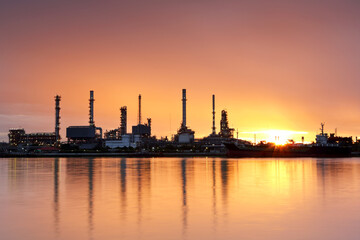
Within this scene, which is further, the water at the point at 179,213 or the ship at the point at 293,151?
the ship at the point at 293,151

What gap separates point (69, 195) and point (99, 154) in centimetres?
15296

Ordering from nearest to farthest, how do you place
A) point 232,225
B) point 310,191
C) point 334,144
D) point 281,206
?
point 232,225 < point 281,206 < point 310,191 < point 334,144

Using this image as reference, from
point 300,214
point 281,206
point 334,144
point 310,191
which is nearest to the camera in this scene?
point 300,214

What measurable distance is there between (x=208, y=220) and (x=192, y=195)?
10.3 m

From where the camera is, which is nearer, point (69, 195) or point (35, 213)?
point (35, 213)

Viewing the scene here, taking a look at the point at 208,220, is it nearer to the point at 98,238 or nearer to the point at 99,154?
the point at 98,238

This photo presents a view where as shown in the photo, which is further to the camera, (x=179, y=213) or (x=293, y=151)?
(x=293, y=151)

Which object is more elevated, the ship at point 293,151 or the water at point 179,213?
the ship at point 293,151

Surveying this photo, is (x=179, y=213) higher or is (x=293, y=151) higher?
(x=293, y=151)

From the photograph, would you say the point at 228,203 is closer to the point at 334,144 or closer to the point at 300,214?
the point at 300,214

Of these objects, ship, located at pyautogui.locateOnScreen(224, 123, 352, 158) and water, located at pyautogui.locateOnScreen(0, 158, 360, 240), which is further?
ship, located at pyautogui.locateOnScreen(224, 123, 352, 158)

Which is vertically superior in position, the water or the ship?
the ship

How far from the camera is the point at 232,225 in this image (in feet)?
63.7

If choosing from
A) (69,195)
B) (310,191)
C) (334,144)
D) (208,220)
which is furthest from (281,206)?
(334,144)
